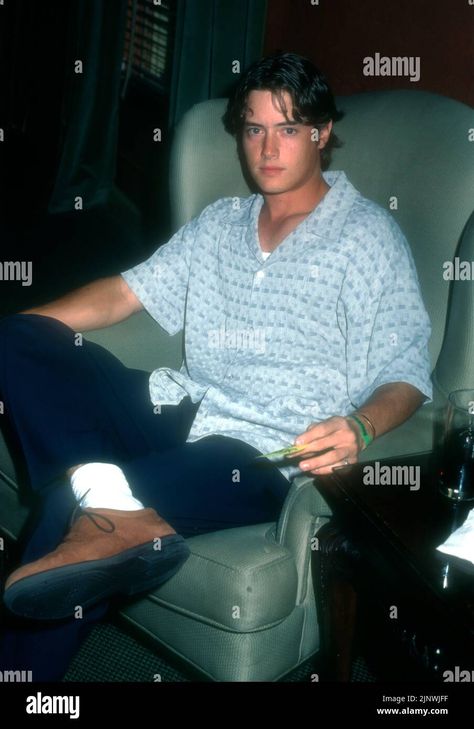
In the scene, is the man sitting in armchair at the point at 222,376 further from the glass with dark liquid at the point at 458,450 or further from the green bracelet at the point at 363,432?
the glass with dark liquid at the point at 458,450

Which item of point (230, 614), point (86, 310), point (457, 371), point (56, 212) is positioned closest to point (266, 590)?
point (230, 614)

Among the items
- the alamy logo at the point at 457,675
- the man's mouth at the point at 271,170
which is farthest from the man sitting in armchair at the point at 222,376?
the alamy logo at the point at 457,675

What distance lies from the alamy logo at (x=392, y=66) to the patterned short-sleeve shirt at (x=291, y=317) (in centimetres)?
62

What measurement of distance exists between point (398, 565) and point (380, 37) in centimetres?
169

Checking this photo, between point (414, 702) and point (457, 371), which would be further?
point (457, 371)

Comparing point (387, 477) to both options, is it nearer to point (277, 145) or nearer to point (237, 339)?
point (237, 339)

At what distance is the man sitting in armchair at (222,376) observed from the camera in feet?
3.88

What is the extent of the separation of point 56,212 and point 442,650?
3.49 meters

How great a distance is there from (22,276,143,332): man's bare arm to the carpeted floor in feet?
2.11

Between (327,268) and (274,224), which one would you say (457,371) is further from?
(274,224)

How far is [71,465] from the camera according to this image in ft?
4.26

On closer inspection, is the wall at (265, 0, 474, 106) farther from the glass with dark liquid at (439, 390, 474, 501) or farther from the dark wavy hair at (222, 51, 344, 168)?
the glass with dark liquid at (439, 390, 474, 501)

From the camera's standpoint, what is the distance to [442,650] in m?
1.06

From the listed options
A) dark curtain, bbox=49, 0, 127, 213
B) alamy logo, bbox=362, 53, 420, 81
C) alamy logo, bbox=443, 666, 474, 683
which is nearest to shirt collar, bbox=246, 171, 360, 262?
alamy logo, bbox=362, 53, 420, 81
